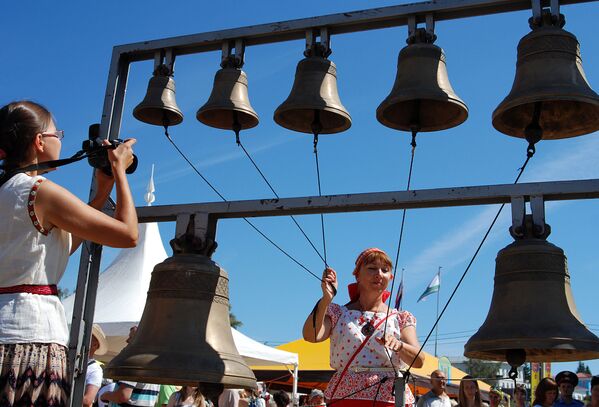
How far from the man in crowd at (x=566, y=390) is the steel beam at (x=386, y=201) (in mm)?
5529

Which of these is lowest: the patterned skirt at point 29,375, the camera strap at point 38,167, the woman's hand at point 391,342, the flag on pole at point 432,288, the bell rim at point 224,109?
the patterned skirt at point 29,375

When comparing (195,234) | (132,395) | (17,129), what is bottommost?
(132,395)

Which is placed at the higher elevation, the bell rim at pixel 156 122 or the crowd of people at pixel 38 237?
the bell rim at pixel 156 122

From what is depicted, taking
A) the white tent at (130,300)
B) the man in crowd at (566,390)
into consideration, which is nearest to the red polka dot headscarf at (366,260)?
the man in crowd at (566,390)

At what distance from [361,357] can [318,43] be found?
180 cm

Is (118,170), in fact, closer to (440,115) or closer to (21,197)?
(21,197)

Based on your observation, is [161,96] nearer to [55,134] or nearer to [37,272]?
[55,134]

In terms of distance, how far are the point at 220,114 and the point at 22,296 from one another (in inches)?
87.2

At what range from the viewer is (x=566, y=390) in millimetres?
8414

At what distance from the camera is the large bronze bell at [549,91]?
3.55 meters

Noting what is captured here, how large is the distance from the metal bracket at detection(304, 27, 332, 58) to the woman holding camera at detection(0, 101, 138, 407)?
173 cm

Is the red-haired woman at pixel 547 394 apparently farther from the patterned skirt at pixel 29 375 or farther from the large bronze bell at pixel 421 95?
the patterned skirt at pixel 29 375

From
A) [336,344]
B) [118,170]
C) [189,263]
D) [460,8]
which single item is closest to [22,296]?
[118,170]

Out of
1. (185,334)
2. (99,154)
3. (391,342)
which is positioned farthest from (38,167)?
(391,342)
